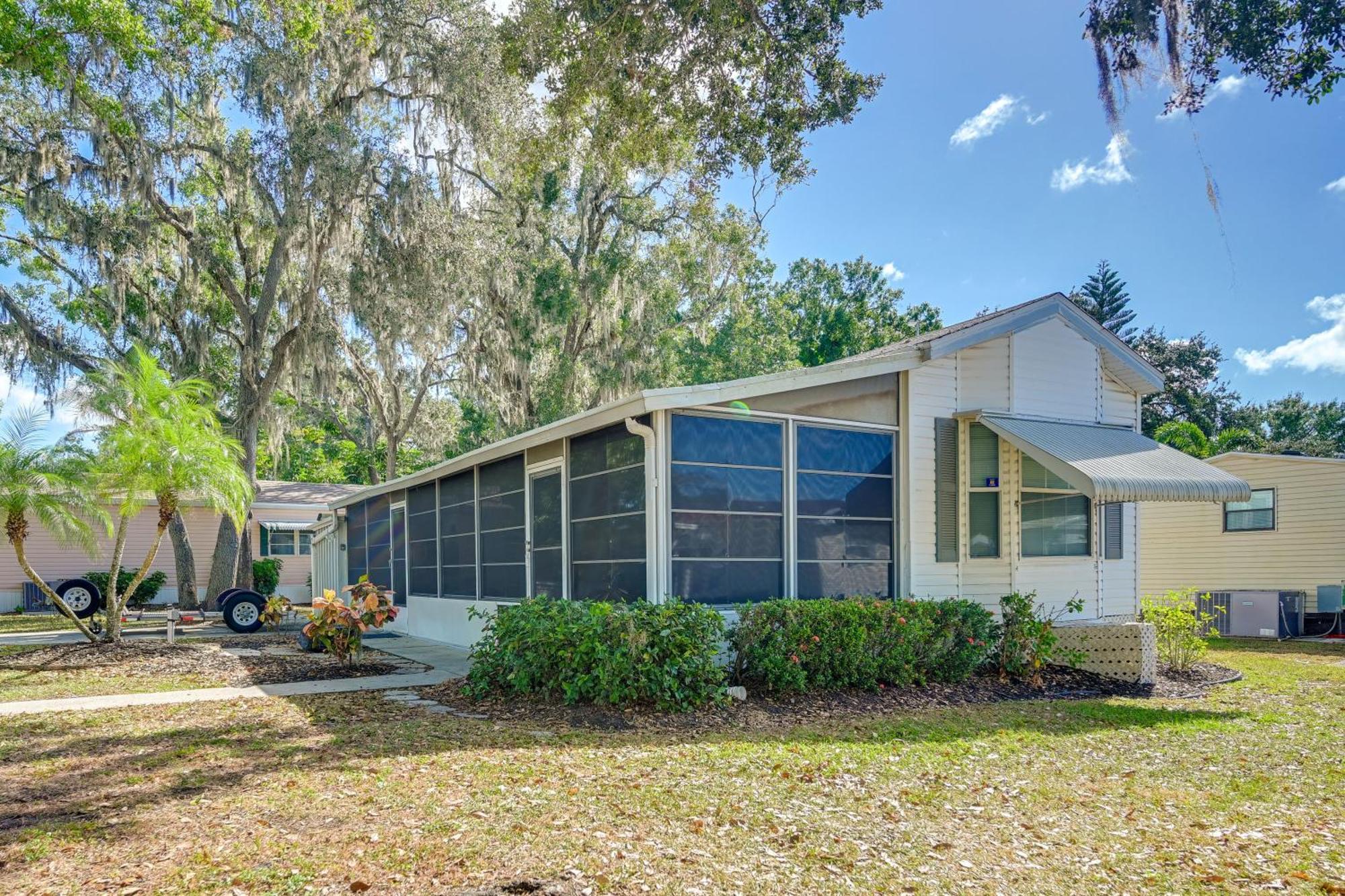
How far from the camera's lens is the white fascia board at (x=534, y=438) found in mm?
7520

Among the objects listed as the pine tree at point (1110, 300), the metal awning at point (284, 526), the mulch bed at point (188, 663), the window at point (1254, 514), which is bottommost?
the mulch bed at point (188, 663)

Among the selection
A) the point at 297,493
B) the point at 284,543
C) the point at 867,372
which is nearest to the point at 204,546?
the point at 284,543

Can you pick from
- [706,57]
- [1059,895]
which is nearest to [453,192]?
[706,57]

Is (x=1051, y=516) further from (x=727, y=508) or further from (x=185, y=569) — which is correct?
(x=185, y=569)

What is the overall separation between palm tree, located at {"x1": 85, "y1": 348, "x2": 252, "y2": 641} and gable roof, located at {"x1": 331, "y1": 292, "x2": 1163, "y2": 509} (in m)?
2.74

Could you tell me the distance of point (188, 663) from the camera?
9.95 m

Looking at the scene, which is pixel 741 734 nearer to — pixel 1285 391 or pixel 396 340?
pixel 396 340

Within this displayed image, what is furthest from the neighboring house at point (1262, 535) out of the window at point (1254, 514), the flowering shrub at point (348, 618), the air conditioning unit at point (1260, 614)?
the flowering shrub at point (348, 618)

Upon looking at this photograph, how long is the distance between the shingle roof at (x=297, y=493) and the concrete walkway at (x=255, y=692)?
13.9m

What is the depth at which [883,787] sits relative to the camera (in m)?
4.75

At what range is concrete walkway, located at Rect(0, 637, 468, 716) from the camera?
7328 mm

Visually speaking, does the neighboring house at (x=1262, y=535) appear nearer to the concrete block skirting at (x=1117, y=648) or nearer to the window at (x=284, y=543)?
the concrete block skirting at (x=1117, y=648)

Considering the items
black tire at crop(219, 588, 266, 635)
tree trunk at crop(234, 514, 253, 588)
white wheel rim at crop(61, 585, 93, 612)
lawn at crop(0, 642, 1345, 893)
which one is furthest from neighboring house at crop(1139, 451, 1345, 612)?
white wheel rim at crop(61, 585, 93, 612)

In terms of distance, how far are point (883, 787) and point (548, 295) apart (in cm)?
1579
